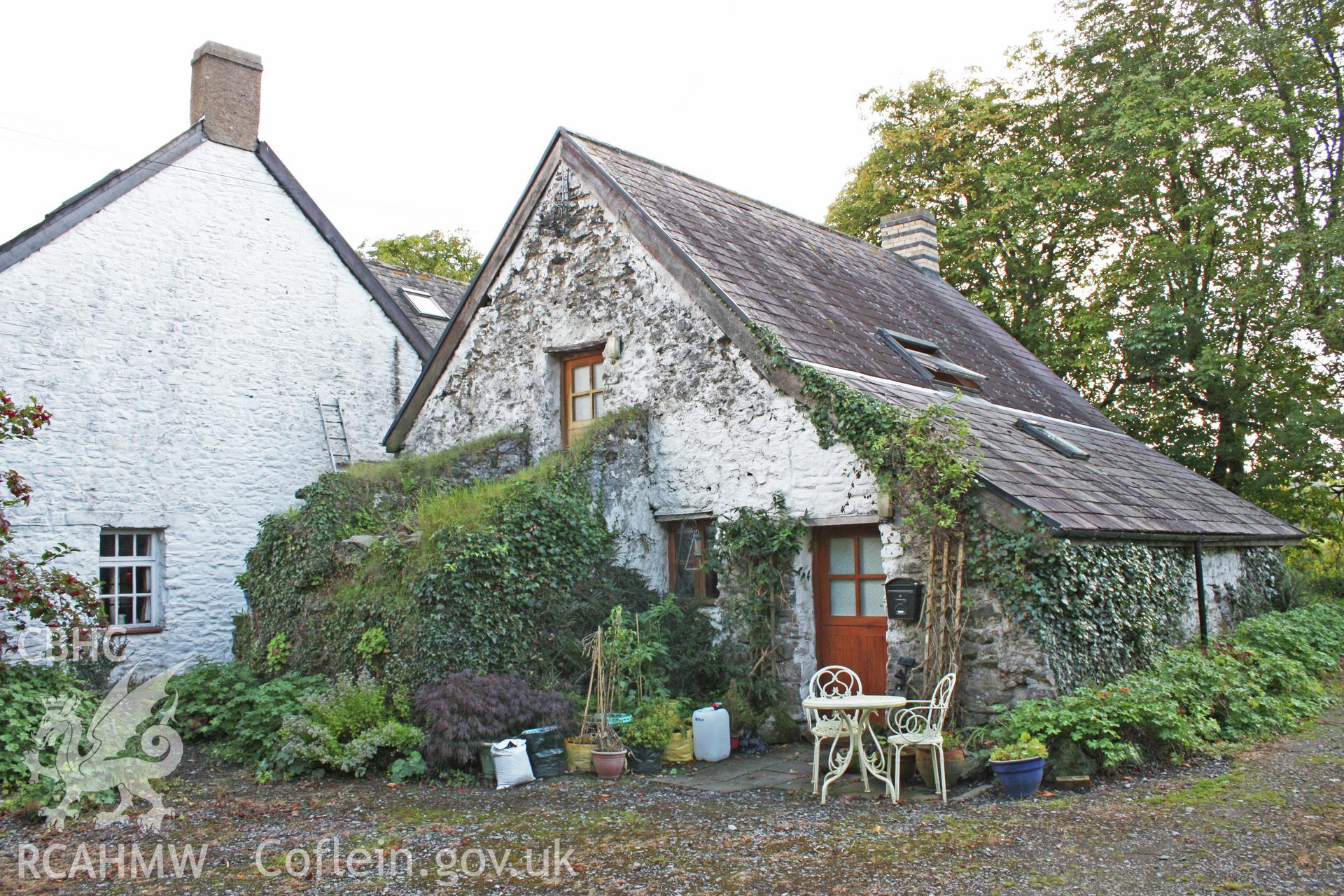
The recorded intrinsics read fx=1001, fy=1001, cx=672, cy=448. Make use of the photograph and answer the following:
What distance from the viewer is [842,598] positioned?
31.7 ft

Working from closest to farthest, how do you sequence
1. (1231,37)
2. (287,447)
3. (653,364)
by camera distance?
1. (653,364)
2. (287,447)
3. (1231,37)

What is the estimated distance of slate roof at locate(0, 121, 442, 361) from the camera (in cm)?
1161

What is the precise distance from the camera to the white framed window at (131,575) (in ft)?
39.4

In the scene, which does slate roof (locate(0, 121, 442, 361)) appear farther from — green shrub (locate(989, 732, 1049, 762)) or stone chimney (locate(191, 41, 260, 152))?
green shrub (locate(989, 732, 1049, 762))

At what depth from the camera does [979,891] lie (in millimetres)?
5047

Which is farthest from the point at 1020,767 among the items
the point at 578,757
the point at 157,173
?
the point at 157,173

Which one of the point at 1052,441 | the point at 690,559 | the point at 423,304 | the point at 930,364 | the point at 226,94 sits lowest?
the point at 690,559

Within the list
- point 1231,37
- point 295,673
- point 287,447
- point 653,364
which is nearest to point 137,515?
point 287,447

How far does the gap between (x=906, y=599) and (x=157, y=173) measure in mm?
10793

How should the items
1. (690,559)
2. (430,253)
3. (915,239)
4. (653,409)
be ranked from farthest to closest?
(430,253) → (915,239) → (653,409) → (690,559)

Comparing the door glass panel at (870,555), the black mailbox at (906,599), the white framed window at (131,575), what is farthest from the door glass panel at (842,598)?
the white framed window at (131,575)

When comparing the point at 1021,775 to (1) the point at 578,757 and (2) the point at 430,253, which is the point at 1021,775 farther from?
(2) the point at 430,253

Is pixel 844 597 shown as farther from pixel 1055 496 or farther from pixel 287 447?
pixel 287 447

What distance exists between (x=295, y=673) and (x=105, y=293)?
572cm
